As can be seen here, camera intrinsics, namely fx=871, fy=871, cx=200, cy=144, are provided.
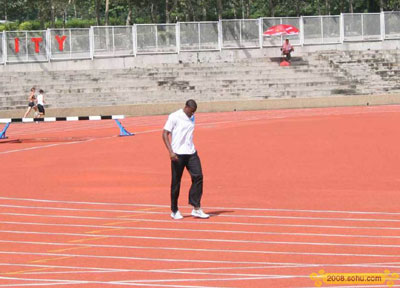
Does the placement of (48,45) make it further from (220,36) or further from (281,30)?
(281,30)

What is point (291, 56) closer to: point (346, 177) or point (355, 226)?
point (346, 177)

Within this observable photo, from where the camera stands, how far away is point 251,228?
36.3 ft

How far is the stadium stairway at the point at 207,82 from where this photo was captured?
114 ft

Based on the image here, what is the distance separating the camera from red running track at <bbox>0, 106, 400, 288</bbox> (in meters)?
8.86

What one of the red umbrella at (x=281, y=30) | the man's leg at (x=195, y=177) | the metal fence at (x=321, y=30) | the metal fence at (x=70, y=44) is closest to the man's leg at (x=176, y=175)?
the man's leg at (x=195, y=177)

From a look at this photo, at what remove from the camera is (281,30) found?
130 feet

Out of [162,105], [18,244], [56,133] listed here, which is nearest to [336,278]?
[18,244]

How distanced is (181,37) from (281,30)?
4.59 meters

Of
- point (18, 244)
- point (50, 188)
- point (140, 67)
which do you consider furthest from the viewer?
point (140, 67)

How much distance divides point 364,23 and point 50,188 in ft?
96.4

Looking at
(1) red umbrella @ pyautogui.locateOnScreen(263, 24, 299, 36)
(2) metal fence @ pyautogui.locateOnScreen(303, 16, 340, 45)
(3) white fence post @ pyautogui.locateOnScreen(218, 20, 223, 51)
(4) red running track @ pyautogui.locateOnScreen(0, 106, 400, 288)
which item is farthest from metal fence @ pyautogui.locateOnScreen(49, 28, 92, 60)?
(4) red running track @ pyautogui.locateOnScreen(0, 106, 400, 288)

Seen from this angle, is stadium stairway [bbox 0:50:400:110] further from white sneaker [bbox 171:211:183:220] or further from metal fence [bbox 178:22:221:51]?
white sneaker [bbox 171:211:183:220]

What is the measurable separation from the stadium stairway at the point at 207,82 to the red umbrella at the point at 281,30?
1.22 m

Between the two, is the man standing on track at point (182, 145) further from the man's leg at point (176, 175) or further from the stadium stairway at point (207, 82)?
the stadium stairway at point (207, 82)
